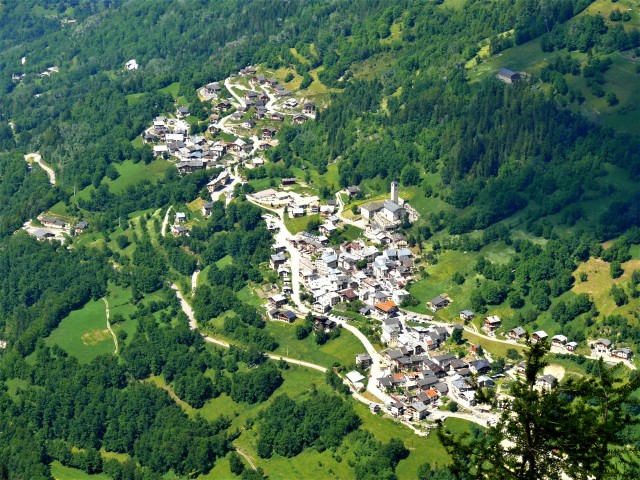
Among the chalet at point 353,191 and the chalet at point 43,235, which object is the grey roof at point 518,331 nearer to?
the chalet at point 353,191

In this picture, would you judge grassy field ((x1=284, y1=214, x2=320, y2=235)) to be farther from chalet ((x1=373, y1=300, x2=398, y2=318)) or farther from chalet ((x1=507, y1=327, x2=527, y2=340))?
chalet ((x1=507, y1=327, x2=527, y2=340))

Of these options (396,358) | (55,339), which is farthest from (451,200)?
(55,339)

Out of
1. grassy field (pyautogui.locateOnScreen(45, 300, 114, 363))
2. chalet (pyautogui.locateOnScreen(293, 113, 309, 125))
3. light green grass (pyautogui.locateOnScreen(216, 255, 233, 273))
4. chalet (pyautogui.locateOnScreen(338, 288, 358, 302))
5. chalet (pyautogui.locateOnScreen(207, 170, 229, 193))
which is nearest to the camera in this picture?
chalet (pyautogui.locateOnScreen(338, 288, 358, 302))

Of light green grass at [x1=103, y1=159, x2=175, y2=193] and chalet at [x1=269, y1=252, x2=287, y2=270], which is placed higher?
chalet at [x1=269, y1=252, x2=287, y2=270]

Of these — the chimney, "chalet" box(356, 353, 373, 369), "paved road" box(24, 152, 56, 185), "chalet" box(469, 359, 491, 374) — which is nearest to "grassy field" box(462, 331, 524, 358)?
"chalet" box(469, 359, 491, 374)

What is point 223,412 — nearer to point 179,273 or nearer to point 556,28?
point 179,273

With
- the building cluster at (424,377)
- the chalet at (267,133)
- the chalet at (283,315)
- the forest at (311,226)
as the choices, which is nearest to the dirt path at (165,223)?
the forest at (311,226)

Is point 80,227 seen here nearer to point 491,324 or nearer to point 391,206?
point 391,206
